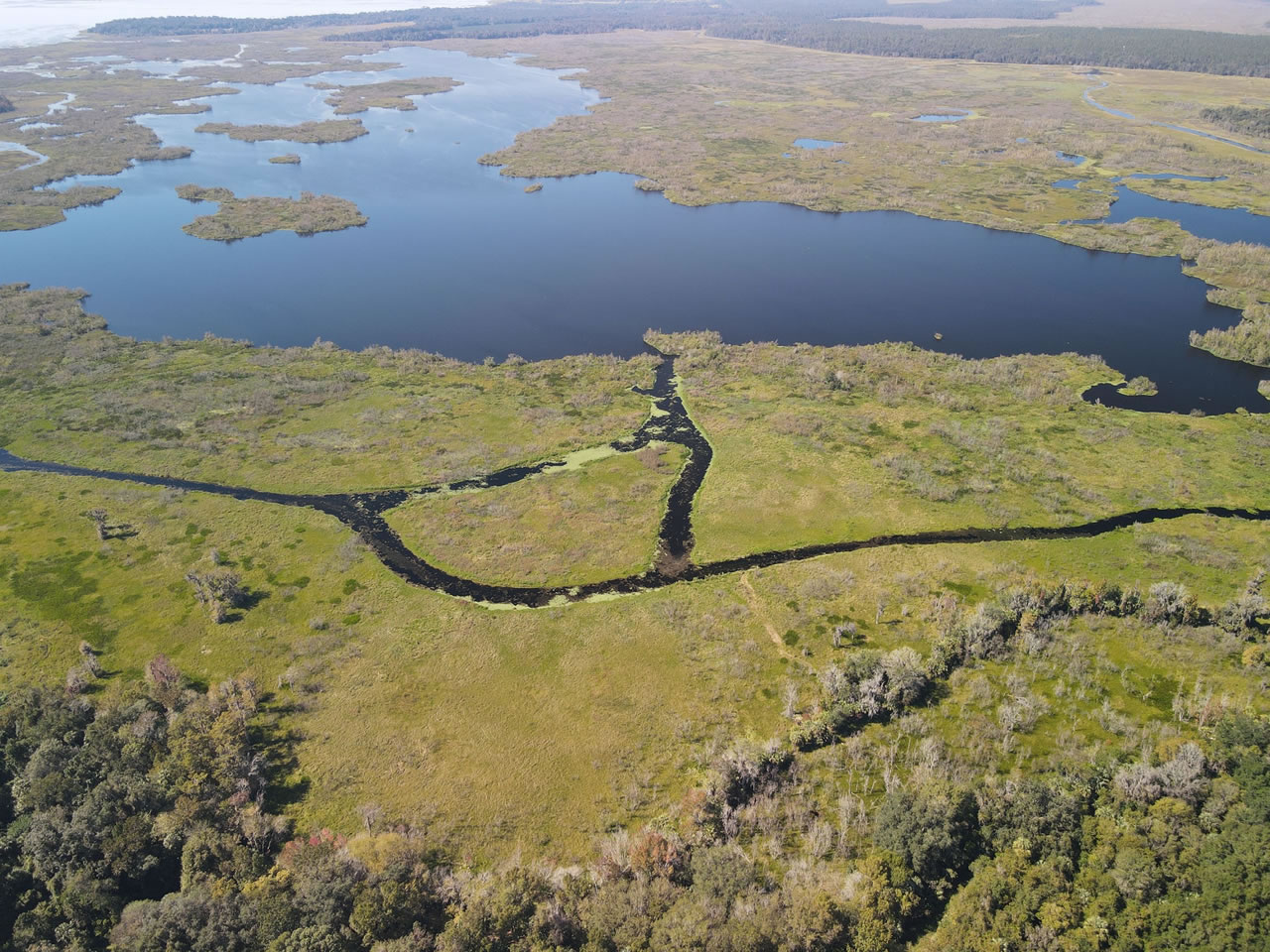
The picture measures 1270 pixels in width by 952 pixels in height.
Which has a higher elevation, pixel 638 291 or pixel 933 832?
pixel 638 291

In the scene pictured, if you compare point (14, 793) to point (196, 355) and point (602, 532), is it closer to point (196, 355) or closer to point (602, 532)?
point (602, 532)

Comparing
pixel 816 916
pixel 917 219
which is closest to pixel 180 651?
pixel 816 916

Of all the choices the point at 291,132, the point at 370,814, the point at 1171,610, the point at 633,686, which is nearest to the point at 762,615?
the point at 633,686

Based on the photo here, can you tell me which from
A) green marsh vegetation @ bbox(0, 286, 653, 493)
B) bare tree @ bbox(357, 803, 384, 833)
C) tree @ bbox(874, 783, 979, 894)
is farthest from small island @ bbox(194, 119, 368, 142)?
tree @ bbox(874, 783, 979, 894)

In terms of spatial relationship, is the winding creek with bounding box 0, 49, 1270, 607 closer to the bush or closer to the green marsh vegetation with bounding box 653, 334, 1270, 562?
the green marsh vegetation with bounding box 653, 334, 1270, 562

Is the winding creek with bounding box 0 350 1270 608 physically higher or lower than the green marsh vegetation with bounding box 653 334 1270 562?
lower

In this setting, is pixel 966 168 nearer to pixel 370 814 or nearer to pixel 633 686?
pixel 633 686
